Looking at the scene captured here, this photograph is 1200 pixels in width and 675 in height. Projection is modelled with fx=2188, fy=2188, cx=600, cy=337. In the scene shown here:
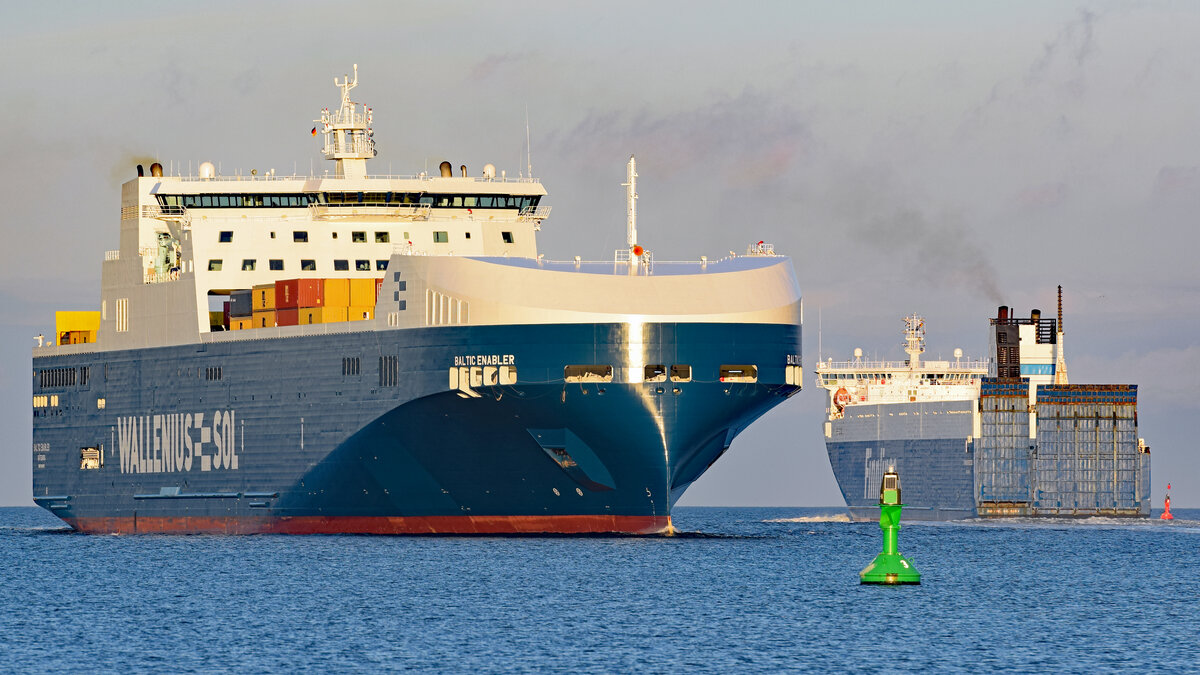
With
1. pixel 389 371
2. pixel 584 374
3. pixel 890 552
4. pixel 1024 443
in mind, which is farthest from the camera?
pixel 1024 443

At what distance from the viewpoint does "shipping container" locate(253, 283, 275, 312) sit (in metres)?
75.4

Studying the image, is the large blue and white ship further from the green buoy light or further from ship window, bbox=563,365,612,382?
the green buoy light

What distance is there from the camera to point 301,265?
77250 millimetres

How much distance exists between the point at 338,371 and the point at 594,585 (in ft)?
55.1

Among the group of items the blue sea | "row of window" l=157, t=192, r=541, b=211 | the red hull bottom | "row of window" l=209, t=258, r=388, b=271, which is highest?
"row of window" l=157, t=192, r=541, b=211

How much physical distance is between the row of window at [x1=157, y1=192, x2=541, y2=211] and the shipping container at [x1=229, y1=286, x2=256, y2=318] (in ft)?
11.0

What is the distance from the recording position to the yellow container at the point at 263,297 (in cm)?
7538

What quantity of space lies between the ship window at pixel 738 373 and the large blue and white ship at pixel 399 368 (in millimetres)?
111

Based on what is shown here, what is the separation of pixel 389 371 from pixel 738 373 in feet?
36.8

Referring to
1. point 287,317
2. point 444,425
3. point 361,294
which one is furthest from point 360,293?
point 444,425

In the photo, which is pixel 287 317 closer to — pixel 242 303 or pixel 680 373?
pixel 242 303

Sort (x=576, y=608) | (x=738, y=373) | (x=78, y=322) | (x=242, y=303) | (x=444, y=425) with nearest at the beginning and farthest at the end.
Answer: (x=576, y=608), (x=738, y=373), (x=444, y=425), (x=242, y=303), (x=78, y=322)

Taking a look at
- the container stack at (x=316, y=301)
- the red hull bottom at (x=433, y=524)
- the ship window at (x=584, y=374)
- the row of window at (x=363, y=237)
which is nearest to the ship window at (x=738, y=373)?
the ship window at (x=584, y=374)

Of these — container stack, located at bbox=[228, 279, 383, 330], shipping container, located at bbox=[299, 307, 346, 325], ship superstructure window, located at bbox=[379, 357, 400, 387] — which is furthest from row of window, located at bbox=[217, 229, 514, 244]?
ship superstructure window, located at bbox=[379, 357, 400, 387]
